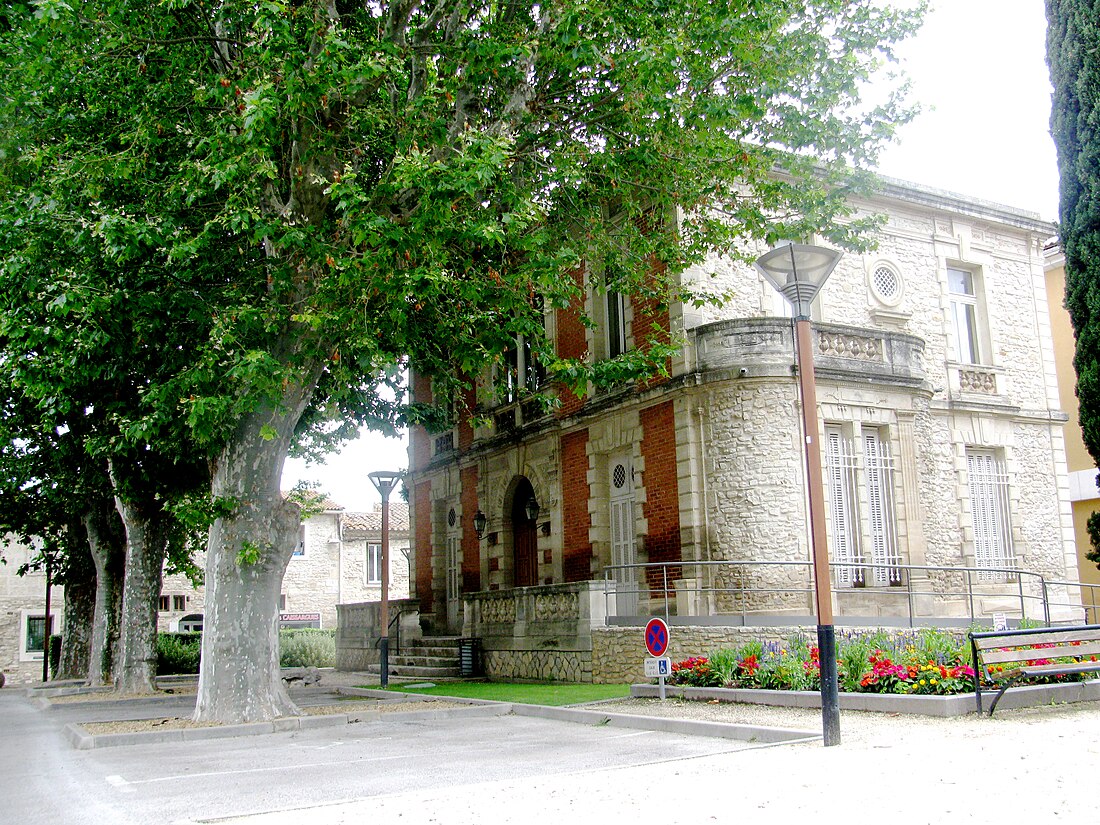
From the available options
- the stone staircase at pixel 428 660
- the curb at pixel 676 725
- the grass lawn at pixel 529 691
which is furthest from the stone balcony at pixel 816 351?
the stone staircase at pixel 428 660

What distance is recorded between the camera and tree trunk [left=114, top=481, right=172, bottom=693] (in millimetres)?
19922

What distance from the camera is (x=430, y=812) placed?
22.1 ft

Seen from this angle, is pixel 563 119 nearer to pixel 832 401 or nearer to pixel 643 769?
pixel 832 401

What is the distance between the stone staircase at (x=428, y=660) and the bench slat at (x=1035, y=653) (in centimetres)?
1302

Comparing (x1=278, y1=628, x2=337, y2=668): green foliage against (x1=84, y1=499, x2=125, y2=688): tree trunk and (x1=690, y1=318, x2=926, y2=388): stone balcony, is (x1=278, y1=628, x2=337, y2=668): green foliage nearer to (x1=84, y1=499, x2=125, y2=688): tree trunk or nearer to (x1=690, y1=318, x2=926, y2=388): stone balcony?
(x1=84, y1=499, x2=125, y2=688): tree trunk

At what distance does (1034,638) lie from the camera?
10.7 m

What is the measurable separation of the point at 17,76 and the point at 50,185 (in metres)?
1.70

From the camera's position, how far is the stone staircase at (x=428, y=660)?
70.9 feet

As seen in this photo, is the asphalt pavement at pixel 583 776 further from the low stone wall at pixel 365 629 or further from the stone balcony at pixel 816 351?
the low stone wall at pixel 365 629

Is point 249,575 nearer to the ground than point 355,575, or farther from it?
nearer to the ground

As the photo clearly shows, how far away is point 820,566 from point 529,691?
8.61 meters

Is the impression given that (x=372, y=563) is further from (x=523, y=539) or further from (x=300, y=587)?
(x=523, y=539)

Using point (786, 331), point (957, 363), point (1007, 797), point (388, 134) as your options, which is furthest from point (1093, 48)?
point (1007, 797)

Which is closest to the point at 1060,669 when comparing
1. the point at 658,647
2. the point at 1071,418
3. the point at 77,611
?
the point at 658,647
